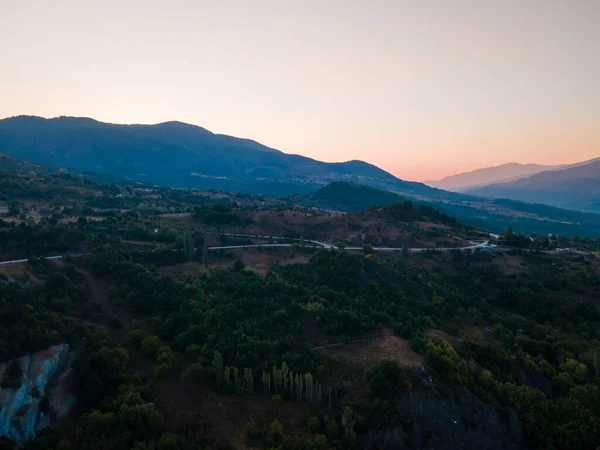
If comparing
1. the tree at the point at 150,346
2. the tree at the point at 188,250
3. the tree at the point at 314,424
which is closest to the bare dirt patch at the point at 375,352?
the tree at the point at 314,424

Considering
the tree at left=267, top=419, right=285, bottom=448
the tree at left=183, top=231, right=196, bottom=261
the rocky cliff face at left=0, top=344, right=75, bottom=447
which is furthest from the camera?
the tree at left=183, top=231, right=196, bottom=261

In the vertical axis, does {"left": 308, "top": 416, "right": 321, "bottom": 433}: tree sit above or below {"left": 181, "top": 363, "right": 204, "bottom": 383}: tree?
below

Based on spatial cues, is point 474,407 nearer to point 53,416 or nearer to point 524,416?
point 524,416

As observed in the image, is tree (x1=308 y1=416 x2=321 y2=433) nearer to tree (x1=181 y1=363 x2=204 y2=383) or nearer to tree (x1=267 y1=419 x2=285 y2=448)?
tree (x1=267 y1=419 x2=285 y2=448)

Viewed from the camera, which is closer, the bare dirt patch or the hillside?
the hillside

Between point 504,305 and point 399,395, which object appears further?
point 504,305

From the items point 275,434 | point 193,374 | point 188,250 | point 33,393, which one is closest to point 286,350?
point 193,374

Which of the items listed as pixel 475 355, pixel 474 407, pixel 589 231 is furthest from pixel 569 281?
pixel 589 231

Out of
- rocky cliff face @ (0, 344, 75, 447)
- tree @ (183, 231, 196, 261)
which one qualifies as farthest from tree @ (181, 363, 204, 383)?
tree @ (183, 231, 196, 261)
